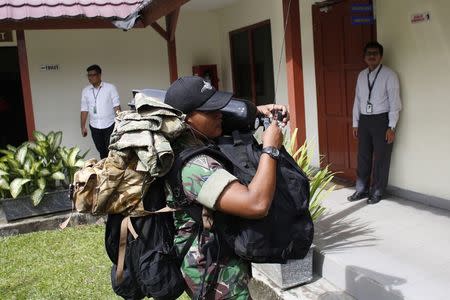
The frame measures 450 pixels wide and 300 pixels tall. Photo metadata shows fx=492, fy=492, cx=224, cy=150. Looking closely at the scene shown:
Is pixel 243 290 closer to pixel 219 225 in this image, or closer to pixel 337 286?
pixel 219 225

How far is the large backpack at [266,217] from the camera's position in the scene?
1662 mm

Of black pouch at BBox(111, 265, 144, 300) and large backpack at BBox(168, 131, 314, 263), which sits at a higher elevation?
large backpack at BBox(168, 131, 314, 263)

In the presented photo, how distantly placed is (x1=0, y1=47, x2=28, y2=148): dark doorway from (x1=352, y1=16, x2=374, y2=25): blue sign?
238 inches

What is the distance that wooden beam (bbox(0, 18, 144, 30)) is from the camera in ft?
20.8

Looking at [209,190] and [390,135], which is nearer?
[209,190]

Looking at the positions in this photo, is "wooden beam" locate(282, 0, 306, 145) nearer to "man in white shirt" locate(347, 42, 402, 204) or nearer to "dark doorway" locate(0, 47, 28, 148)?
"man in white shirt" locate(347, 42, 402, 204)

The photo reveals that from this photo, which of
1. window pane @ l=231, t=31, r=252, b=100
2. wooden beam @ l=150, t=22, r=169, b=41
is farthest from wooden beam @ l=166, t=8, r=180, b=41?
window pane @ l=231, t=31, r=252, b=100

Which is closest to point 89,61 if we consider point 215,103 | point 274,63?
point 274,63

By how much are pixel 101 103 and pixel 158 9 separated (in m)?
1.94

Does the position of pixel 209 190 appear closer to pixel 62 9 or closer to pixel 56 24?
pixel 62 9

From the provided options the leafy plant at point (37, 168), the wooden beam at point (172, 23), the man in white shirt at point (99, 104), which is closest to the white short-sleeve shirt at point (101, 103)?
the man in white shirt at point (99, 104)

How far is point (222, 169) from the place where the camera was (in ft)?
5.50

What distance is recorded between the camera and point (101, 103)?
712cm

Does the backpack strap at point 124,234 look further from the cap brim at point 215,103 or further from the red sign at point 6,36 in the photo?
the red sign at point 6,36
